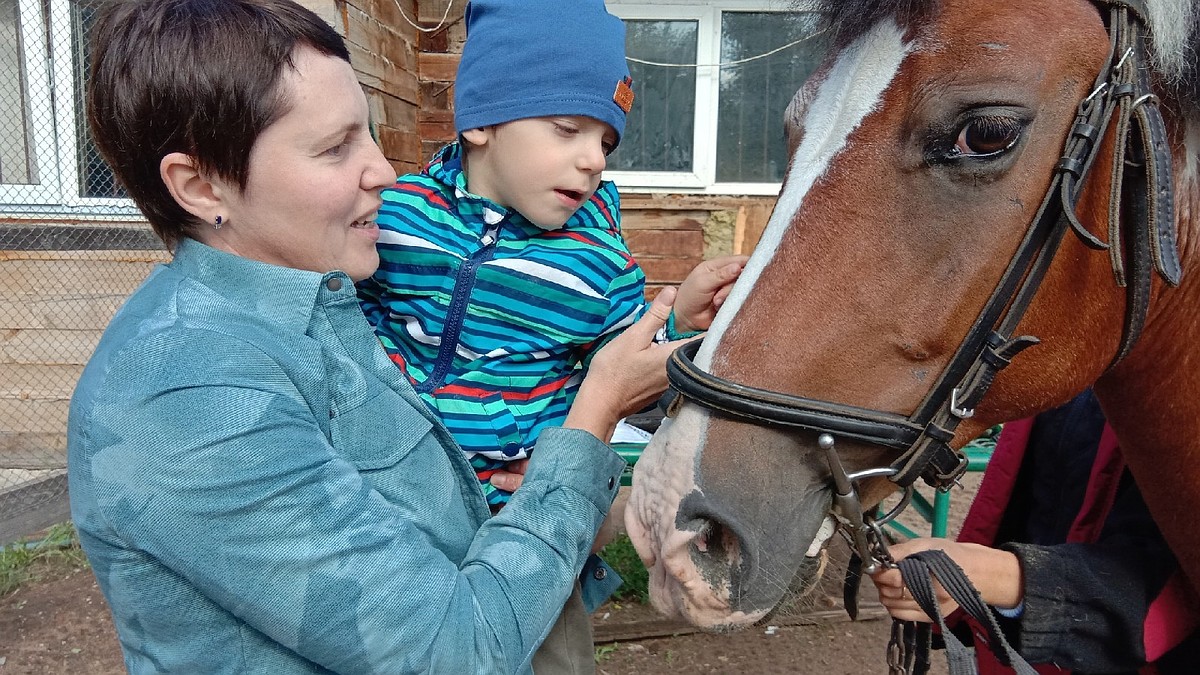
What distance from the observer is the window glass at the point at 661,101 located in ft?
16.3

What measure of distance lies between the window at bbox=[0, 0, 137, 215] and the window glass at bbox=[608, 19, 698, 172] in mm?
3010

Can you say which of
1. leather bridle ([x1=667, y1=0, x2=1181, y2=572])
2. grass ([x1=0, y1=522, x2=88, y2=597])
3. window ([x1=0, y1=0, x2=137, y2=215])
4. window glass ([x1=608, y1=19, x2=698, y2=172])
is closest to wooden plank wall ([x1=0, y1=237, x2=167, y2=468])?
window ([x1=0, y1=0, x2=137, y2=215])

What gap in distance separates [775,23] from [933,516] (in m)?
3.34

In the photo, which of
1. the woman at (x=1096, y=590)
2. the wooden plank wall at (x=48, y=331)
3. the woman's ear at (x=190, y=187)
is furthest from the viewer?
the wooden plank wall at (x=48, y=331)

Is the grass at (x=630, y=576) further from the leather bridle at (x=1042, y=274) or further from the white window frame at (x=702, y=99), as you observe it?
the leather bridle at (x=1042, y=274)

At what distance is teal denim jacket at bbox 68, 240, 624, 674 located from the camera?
36.1 inches

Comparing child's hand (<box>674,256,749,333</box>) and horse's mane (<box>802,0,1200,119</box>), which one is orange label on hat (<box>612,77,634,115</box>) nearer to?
child's hand (<box>674,256,749,333</box>)

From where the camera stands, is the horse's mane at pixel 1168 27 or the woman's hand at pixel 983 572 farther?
the woman's hand at pixel 983 572

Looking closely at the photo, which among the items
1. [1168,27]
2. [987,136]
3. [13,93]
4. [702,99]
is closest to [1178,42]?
[1168,27]

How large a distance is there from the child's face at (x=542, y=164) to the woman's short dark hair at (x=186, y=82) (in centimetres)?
50

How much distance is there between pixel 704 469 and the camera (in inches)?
43.8

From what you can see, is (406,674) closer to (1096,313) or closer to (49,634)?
(1096,313)

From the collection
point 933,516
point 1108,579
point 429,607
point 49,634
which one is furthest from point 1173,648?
point 49,634

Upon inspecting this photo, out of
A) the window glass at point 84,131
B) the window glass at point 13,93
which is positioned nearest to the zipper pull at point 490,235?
the window glass at point 84,131
